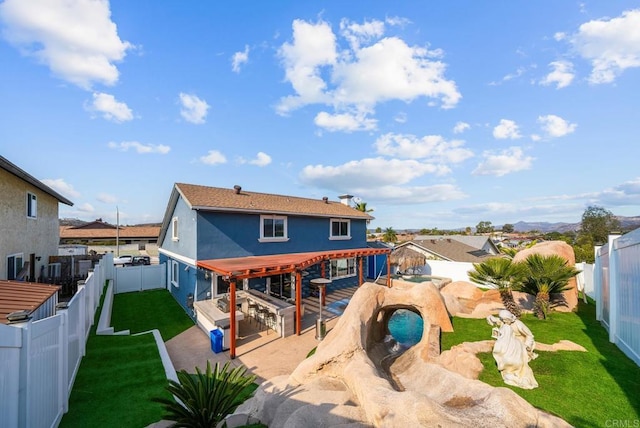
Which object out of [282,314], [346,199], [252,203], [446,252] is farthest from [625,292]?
[446,252]

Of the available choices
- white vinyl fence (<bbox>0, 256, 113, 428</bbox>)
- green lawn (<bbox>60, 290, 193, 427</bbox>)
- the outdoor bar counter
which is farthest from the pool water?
white vinyl fence (<bbox>0, 256, 113, 428</bbox>)

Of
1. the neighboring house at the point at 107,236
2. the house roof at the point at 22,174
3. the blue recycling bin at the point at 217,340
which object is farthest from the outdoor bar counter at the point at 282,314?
the neighboring house at the point at 107,236

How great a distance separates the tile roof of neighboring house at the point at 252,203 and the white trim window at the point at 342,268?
383 cm

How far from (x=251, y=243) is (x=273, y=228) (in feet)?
6.25

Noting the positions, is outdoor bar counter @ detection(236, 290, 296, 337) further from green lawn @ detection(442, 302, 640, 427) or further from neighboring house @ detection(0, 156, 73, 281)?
neighboring house @ detection(0, 156, 73, 281)

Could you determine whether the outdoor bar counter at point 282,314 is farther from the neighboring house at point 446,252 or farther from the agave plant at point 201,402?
the neighboring house at point 446,252

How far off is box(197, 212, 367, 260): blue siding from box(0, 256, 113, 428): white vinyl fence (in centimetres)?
816

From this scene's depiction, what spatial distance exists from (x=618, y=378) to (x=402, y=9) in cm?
1632

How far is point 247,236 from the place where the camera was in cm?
1722

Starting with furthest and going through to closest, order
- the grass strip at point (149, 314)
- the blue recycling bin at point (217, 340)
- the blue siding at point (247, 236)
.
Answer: the blue siding at point (247, 236)
the grass strip at point (149, 314)
the blue recycling bin at point (217, 340)

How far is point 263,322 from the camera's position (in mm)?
14961

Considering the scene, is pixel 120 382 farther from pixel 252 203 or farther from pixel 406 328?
pixel 406 328

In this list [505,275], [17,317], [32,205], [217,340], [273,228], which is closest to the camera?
[17,317]

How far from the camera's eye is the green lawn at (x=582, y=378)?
21.9 feet
